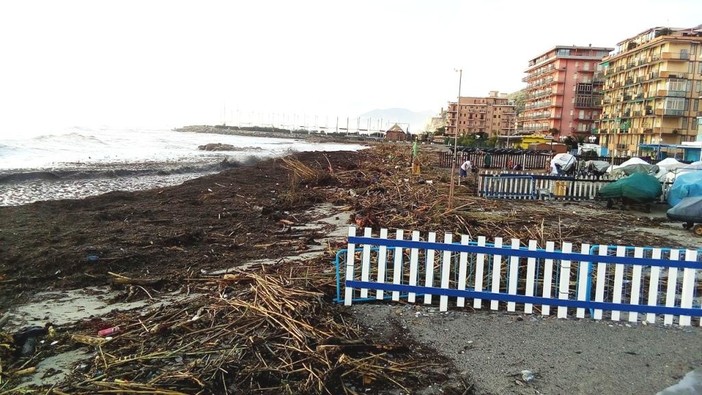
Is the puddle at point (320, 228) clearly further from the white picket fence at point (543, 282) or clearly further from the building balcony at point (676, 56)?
the building balcony at point (676, 56)

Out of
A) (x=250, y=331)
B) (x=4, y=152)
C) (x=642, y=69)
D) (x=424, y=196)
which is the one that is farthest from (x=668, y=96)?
(x=250, y=331)

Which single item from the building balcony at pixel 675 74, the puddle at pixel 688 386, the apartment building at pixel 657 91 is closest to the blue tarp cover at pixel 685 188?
the puddle at pixel 688 386

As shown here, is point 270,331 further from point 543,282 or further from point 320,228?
point 320,228

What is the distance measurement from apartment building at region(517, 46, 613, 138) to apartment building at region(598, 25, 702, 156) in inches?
553

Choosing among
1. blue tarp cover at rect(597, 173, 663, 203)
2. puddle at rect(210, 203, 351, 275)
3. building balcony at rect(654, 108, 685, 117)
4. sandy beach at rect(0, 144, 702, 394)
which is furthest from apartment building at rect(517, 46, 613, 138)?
sandy beach at rect(0, 144, 702, 394)

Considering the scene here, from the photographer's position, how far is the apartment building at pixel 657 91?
82.7m

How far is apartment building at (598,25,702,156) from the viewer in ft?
271

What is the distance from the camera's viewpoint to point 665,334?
573cm

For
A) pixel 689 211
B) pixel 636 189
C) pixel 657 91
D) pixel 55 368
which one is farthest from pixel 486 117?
pixel 55 368

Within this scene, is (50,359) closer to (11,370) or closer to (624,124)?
(11,370)

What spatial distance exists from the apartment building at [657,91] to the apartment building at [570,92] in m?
14.0

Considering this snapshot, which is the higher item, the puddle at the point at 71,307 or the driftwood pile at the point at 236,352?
the driftwood pile at the point at 236,352

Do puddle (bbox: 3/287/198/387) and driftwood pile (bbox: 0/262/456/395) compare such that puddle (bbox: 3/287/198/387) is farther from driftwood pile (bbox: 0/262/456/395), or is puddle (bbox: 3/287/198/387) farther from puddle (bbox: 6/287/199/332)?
driftwood pile (bbox: 0/262/456/395)

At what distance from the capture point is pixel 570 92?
118125 millimetres
